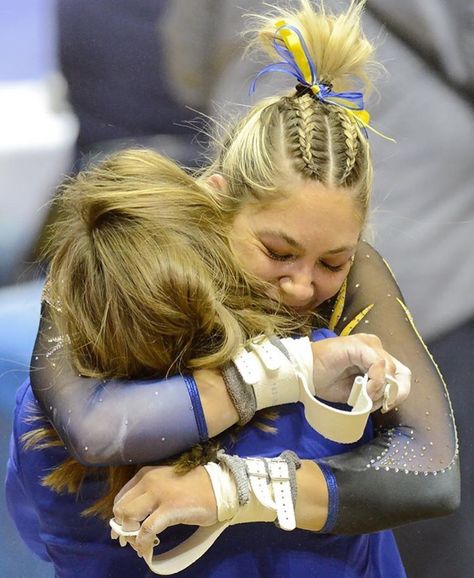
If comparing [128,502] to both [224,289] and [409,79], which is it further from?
[409,79]

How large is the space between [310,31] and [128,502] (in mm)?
565

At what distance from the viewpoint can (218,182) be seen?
104cm

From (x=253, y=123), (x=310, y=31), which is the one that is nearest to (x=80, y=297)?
(x=253, y=123)

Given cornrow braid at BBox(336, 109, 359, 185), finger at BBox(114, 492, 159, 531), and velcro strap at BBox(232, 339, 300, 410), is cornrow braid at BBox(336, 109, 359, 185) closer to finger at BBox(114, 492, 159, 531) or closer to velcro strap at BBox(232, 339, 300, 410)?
velcro strap at BBox(232, 339, 300, 410)

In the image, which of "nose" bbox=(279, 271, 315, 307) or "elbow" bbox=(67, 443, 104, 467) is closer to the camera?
"elbow" bbox=(67, 443, 104, 467)

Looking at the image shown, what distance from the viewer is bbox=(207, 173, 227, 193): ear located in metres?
1.04

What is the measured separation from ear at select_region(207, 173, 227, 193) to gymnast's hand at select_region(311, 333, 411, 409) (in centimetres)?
23

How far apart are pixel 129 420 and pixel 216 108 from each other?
0.74 m

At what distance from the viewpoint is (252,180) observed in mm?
1008

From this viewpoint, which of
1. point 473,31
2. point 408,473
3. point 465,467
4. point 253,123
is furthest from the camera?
point 473,31

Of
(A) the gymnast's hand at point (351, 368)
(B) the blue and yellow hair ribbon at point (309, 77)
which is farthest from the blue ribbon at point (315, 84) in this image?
(A) the gymnast's hand at point (351, 368)

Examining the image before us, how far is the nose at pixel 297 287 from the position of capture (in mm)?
979

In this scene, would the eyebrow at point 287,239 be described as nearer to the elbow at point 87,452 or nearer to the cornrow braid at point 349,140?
the cornrow braid at point 349,140

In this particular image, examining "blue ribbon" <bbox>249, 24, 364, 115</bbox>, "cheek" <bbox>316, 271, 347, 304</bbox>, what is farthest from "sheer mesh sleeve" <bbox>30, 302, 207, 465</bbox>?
"blue ribbon" <bbox>249, 24, 364, 115</bbox>
